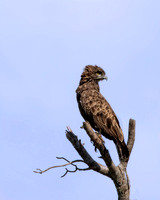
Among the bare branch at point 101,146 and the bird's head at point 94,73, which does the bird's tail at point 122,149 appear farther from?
the bird's head at point 94,73

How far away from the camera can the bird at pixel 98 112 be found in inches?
333

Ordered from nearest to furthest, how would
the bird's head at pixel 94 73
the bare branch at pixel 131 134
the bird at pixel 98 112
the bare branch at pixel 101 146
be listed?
the bare branch at pixel 101 146 → the bird at pixel 98 112 → the bare branch at pixel 131 134 → the bird's head at pixel 94 73

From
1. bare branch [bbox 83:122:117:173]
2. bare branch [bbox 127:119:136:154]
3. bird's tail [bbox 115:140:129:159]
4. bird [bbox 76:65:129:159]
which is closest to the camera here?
bare branch [bbox 83:122:117:173]

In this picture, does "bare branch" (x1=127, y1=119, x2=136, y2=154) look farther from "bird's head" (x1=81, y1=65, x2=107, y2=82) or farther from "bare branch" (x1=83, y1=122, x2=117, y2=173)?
"bird's head" (x1=81, y1=65, x2=107, y2=82)

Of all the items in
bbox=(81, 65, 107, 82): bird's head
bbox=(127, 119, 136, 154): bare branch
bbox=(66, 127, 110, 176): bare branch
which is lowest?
bbox=(66, 127, 110, 176): bare branch

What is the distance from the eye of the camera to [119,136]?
838cm

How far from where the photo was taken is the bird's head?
32.8 feet

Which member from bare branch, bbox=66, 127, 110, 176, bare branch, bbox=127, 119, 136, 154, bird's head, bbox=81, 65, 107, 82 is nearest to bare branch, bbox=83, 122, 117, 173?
bare branch, bbox=66, 127, 110, 176

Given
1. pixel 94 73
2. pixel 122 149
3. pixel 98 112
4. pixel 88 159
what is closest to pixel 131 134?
pixel 122 149

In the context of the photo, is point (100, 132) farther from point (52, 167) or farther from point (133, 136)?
point (52, 167)

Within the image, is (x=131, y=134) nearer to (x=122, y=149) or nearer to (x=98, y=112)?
(x=122, y=149)

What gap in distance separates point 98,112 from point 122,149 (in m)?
1.14

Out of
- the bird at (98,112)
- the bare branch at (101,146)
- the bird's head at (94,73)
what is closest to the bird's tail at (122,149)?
the bird at (98,112)

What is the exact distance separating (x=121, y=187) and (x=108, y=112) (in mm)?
1931
